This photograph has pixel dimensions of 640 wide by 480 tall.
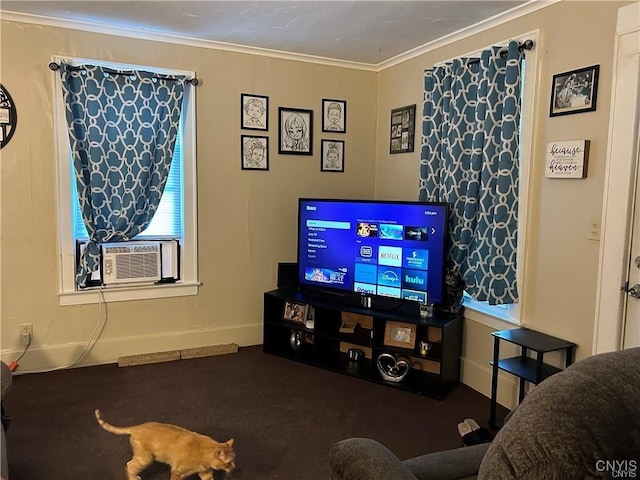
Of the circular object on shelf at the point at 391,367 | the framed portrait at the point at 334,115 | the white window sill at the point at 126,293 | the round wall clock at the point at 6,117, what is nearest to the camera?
the round wall clock at the point at 6,117

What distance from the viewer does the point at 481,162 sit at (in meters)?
3.12

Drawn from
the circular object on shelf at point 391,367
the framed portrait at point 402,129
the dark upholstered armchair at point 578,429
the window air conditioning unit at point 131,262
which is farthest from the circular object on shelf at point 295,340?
the dark upholstered armchair at point 578,429

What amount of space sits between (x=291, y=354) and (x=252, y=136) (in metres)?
1.77

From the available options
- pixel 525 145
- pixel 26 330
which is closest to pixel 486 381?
pixel 525 145

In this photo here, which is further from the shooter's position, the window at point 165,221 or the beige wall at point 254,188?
the window at point 165,221

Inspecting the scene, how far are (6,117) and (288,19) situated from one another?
198 cm

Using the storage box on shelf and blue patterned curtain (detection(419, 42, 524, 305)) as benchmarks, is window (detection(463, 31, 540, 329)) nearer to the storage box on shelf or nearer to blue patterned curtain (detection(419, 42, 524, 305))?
blue patterned curtain (detection(419, 42, 524, 305))

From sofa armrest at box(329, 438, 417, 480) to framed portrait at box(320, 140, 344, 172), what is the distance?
311cm

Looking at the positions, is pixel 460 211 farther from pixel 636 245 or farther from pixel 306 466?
pixel 306 466

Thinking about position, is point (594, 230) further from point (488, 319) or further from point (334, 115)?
point (334, 115)

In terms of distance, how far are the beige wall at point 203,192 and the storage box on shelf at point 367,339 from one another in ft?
1.05

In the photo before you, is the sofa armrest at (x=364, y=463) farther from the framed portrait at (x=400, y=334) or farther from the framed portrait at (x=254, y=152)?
the framed portrait at (x=254, y=152)

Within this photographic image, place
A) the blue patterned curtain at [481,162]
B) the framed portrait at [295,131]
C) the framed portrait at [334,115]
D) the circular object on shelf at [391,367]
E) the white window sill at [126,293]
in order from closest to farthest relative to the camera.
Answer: the blue patterned curtain at [481,162]
the circular object on shelf at [391,367]
the white window sill at [126,293]
the framed portrait at [295,131]
the framed portrait at [334,115]

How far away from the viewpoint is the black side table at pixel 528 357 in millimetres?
2600
